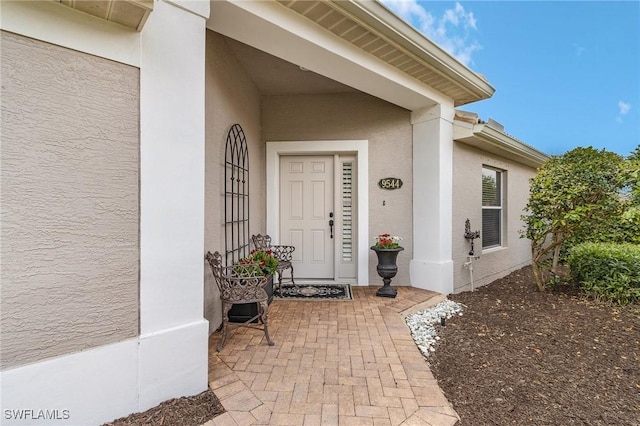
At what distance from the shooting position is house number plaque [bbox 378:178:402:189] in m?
4.50

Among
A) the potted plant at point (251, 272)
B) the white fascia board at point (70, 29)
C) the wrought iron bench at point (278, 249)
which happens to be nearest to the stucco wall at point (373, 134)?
the wrought iron bench at point (278, 249)

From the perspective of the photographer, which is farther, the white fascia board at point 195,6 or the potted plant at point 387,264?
the potted plant at point 387,264

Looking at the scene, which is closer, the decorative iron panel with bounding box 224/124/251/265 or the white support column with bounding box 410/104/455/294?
the decorative iron panel with bounding box 224/124/251/265

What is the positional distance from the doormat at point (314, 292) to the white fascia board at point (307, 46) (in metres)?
2.83

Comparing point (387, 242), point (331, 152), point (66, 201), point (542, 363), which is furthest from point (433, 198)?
point (66, 201)

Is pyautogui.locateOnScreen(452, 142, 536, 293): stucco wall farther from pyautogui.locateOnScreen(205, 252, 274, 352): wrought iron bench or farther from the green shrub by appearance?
pyautogui.locateOnScreen(205, 252, 274, 352): wrought iron bench

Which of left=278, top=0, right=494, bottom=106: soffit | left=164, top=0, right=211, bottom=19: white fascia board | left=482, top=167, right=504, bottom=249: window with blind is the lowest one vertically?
left=482, top=167, right=504, bottom=249: window with blind

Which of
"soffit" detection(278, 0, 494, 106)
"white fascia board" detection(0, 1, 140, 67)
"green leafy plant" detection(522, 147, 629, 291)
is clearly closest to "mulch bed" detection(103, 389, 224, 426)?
"white fascia board" detection(0, 1, 140, 67)

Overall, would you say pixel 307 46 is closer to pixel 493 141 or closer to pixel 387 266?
pixel 387 266

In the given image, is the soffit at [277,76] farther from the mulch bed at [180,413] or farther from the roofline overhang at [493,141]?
the mulch bed at [180,413]

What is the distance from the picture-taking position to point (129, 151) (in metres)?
1.71

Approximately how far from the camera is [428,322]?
336 centimetres

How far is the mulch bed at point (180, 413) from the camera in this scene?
64.2 inches

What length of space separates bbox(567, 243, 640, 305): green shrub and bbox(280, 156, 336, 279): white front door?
3.84 meters
